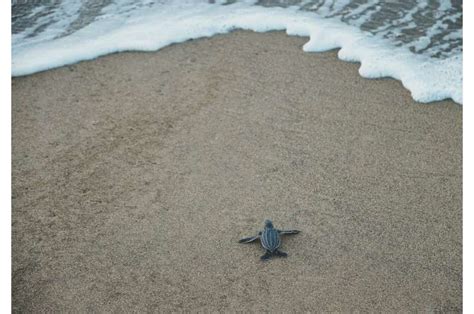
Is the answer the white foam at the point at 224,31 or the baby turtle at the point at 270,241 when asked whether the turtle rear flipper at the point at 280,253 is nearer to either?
the baby turtle at the point at 270,241

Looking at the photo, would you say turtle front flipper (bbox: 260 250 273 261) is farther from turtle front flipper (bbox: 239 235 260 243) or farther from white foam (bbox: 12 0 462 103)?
white foam (bbox: 12 0 462 103)

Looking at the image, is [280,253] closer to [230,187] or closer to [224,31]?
[230,187]

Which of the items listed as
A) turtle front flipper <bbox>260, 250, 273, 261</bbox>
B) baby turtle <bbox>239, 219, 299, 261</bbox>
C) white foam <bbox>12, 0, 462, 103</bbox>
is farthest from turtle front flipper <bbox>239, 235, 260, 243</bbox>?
white foam <bbox>12, 0, 462, 103</bbox>

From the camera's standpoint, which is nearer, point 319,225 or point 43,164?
point 319,225

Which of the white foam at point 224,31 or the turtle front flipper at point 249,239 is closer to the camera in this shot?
the turtle front flipper at point 249,239

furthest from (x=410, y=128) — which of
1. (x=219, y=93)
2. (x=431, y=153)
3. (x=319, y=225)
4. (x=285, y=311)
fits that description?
(x=285, y=311)

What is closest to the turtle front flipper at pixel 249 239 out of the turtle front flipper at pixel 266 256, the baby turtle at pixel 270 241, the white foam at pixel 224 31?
the baby turtle at pixel 270 241

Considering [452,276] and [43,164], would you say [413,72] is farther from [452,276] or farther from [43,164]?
[43,164]
